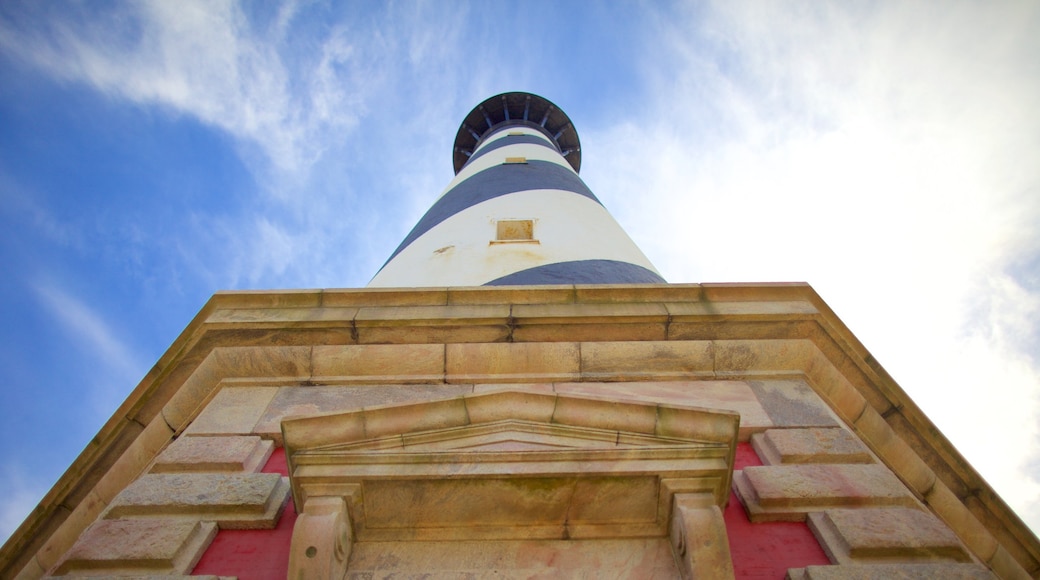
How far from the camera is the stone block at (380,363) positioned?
3.89 metres

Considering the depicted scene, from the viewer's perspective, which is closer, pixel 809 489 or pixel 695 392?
pixel 809 489

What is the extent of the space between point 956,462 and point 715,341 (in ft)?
4.49

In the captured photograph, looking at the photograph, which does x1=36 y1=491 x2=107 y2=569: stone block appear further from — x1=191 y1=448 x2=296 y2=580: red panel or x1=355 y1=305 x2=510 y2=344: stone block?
x1=355 y1=305 x2=510 y2=344: stone block

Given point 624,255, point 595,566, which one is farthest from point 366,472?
point 624,255

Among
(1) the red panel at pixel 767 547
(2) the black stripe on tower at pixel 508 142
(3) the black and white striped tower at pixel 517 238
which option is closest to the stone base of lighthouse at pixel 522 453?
(1) the red panel at pixel 767 547

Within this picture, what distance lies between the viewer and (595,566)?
2.89 meters

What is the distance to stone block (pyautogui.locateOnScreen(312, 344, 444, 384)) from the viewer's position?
3895mm

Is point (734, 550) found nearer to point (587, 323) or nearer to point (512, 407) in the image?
point (512, 407)

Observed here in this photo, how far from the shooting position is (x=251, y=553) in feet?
9.64

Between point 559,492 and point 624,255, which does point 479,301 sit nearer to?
point 559,492

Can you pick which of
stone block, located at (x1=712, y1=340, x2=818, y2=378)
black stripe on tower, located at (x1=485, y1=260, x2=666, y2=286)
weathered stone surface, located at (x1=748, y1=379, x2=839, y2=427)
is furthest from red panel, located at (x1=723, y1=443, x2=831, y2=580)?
black stripe on tower, located at (x1=485, y1=260, x2=666, y2=286)

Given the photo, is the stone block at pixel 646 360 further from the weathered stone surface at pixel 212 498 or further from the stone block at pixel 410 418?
the weathered stone surface at pixel 212 498

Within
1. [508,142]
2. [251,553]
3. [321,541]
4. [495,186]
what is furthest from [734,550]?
Result: [508,142]

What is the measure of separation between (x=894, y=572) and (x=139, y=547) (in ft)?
9.76
